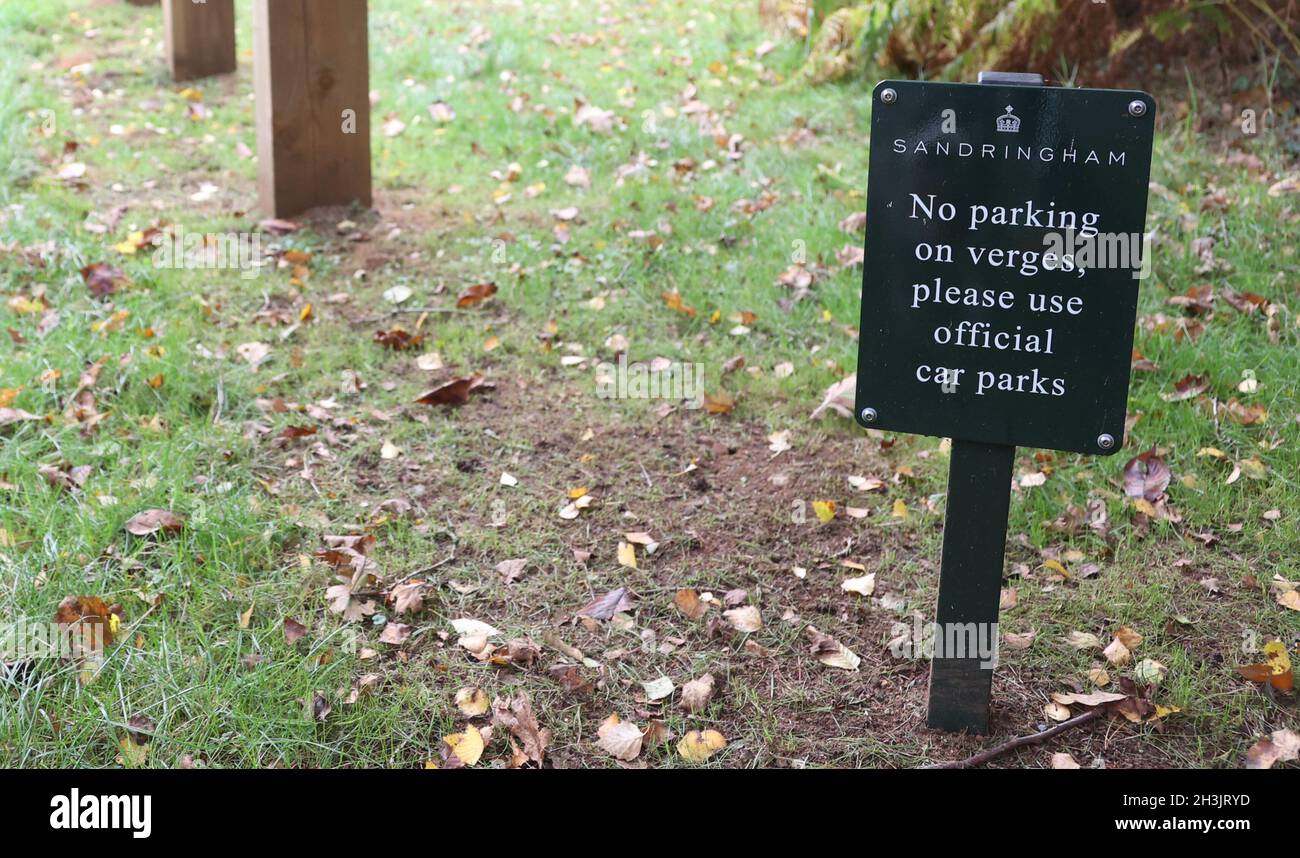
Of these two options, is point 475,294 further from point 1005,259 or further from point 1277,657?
point 1277,657

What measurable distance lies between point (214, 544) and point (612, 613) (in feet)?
3.74

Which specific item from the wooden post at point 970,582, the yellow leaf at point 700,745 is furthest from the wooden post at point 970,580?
the yellow leaf at point 700,745

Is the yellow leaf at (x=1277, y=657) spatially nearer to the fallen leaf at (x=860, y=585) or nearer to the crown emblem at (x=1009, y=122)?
the fallen leaf at (x=860, y=585)

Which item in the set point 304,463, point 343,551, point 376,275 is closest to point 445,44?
point 376,275

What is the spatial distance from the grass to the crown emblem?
139 centimetres

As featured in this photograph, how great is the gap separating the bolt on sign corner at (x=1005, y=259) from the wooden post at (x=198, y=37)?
21.7ft

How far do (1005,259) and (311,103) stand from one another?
417cm

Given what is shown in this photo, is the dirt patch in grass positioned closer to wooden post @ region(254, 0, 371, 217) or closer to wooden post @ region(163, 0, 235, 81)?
wooden post @ region(254, 0, 371, 217)

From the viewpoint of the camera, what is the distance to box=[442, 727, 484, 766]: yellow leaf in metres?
2.67

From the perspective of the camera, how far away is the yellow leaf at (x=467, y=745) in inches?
105

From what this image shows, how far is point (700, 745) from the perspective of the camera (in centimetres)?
274

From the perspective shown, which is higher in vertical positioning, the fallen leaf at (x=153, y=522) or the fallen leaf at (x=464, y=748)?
the fallen leaf at (x=153, y=522)

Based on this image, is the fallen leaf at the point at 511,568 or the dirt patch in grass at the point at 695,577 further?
the fallen leaf at the point at 511,568

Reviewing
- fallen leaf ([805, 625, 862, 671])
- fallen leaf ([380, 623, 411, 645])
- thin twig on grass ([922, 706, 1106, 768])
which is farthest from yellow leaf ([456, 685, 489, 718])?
thin twig on grass ([922, 706, 1106, 768])
